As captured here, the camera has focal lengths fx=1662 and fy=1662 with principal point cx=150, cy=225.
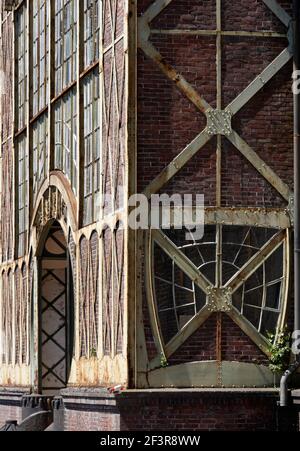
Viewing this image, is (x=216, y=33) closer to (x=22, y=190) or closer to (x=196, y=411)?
(x=196, y=411)

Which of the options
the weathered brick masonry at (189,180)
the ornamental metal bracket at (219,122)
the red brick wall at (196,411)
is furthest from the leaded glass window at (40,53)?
the red brick wall at (196,411)

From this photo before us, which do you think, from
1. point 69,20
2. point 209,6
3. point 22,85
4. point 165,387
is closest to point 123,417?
point 165,387

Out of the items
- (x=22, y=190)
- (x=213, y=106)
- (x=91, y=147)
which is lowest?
(x=91, y=147)

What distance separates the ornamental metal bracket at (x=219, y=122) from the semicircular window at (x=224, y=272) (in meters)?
1.48

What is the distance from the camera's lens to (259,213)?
2586 cm

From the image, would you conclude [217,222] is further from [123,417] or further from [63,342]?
[63,342]

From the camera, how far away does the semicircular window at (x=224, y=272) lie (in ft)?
83.7

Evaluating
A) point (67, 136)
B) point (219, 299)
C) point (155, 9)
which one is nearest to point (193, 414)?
point (219, 299)

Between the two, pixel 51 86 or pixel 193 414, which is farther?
pixel 51 86

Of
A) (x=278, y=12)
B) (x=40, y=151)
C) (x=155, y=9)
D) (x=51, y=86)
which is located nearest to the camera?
(x=155, y=9)

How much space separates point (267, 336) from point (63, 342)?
971cm

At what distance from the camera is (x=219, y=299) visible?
25.5 metres

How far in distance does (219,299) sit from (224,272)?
0.44 metres

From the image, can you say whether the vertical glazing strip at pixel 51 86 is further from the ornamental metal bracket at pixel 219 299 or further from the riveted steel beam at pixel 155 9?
the ornamental metal bracket at pixel 219 299
